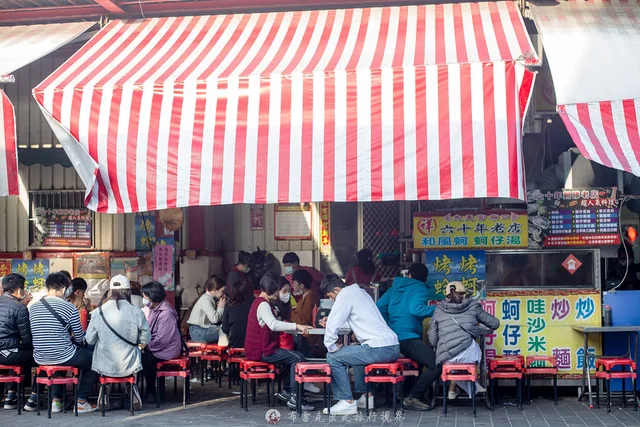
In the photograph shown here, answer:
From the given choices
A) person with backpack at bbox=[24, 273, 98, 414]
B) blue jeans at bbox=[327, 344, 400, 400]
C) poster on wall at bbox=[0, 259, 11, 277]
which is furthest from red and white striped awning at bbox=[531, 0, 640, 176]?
poster on wall at bbox=[0, 259, 11, 277]

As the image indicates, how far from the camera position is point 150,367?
9.73 m

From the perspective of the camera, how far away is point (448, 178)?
8.39 metres

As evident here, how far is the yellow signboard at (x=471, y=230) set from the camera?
394 inches

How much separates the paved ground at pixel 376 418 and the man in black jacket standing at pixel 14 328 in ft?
2.03

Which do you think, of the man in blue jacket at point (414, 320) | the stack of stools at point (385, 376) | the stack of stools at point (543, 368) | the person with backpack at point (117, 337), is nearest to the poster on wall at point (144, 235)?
the person with backpack at point (117, 337)

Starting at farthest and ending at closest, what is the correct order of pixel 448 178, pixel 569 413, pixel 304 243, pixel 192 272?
pixel 304 243 < pixel 192 272 < pixel 569 413 < pixel 448 178

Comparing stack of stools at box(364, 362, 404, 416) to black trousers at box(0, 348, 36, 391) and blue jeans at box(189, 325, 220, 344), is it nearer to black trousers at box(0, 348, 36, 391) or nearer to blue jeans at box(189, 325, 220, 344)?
blue jeans at box(189, 325, 220, 344)

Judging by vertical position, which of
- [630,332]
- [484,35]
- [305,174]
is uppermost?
[484,35]

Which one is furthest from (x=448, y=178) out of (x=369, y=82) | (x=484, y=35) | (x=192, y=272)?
(x=192, y=272)

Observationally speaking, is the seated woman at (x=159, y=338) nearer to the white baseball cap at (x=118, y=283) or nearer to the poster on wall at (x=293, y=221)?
the white baseball cap at (x=118, y=283)

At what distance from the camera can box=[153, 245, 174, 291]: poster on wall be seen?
12461mm

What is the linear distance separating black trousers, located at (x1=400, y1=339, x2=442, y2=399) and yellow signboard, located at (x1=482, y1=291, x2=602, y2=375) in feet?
2.91

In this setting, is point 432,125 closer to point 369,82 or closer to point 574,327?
point 369,82

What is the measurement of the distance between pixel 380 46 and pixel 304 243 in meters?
5.52
